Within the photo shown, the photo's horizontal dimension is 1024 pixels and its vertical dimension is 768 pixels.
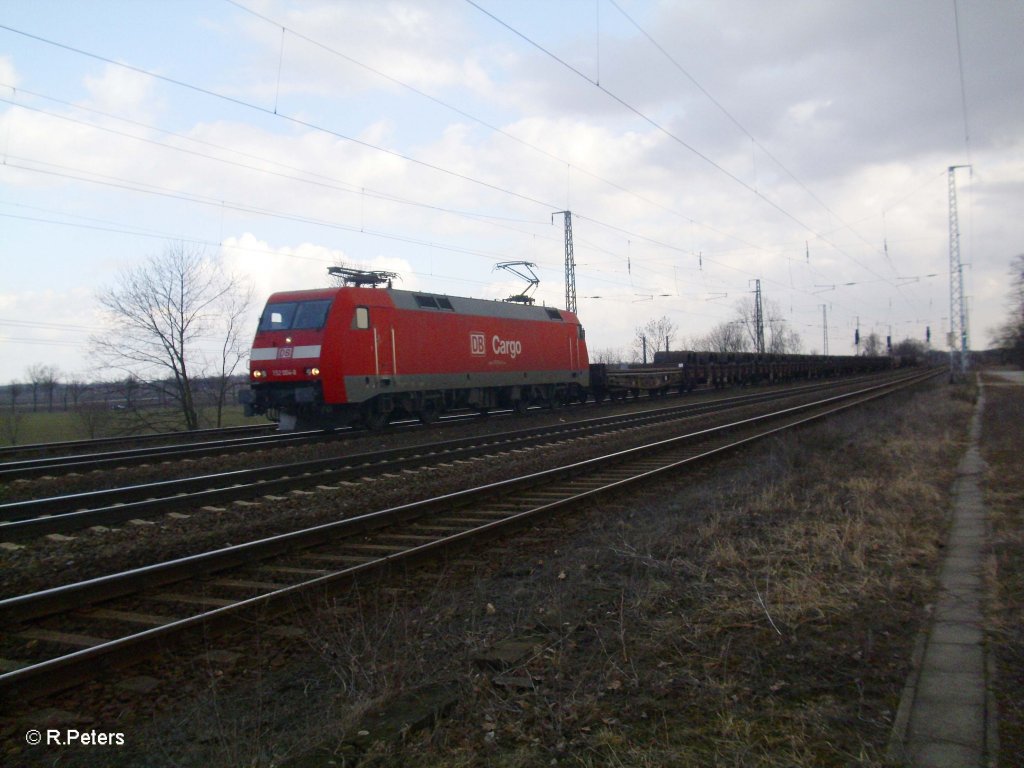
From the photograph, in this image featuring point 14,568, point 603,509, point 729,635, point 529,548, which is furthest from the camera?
point 603,509

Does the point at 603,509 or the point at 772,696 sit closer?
the point at 772,696

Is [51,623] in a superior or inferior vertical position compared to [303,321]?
inferior

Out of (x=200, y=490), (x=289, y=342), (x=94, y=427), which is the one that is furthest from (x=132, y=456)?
(x=94, y=427)

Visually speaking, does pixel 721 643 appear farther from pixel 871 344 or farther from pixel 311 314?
pixel 871 344

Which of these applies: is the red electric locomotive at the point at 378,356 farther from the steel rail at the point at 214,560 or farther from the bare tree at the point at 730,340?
the bare tree at the point at 730,340

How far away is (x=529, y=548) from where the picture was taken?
26.0 feet

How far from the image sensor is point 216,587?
6293mm

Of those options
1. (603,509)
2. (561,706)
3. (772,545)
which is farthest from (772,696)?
(603,509)

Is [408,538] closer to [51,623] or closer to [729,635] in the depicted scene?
[51,623]

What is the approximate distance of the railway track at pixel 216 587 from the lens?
185 inches

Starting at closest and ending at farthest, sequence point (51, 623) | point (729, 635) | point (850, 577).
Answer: point (729, 635)
point (51, 623)
point (850, 577)

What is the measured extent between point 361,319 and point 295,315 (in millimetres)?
1514

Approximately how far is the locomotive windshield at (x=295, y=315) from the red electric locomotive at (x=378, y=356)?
3cm

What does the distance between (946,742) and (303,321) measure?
15887 mm
